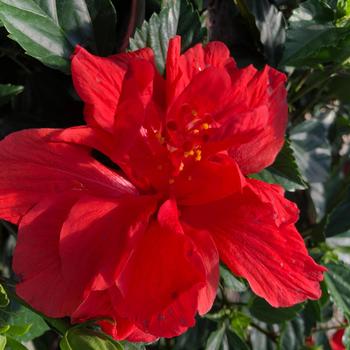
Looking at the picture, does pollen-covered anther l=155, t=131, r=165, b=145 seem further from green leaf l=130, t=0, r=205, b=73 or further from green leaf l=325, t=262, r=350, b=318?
green leaf l=325, t=262, r=350, b=318

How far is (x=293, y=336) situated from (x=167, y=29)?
22.8 inches

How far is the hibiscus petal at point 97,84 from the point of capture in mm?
558

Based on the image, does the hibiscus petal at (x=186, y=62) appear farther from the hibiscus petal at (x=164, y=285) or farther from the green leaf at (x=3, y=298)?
the green leaf at (x=3, y=298)

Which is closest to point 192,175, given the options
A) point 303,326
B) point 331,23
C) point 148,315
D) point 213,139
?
point 213,139

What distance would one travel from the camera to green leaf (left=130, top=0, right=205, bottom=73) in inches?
27.3

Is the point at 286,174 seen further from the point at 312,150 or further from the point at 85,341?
the point at 85,341

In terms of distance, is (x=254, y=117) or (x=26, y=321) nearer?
(x=254, y=117)

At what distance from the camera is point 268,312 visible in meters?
0.98

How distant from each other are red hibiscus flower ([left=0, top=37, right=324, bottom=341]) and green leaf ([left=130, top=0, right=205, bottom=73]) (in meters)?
0.09

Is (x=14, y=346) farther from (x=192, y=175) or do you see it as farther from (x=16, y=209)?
(x=192, y=175)

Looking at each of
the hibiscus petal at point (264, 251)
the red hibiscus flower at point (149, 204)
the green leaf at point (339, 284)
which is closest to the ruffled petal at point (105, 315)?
the red hibiscus flower at point (149, 204)

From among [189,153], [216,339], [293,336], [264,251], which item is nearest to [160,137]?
[189,153]

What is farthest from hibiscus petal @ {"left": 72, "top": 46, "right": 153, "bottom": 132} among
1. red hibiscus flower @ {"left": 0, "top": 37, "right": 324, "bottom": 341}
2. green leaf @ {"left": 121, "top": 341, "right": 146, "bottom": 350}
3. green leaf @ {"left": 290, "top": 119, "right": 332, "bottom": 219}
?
Result: green leaf @ {"left": 290, "top": 119, "right": 332, "bottom": 219}

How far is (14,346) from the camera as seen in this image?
0.57 meters
